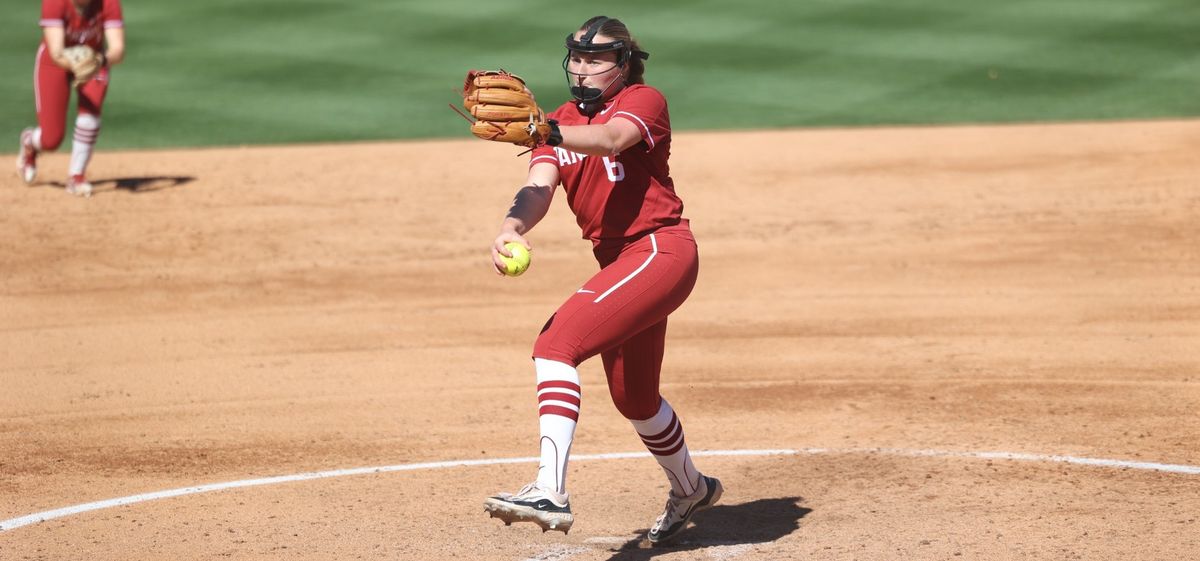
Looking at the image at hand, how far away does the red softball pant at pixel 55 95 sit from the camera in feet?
43.4

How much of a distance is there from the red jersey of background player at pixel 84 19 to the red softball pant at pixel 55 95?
28 centimetres

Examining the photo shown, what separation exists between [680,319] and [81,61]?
20.0 ft

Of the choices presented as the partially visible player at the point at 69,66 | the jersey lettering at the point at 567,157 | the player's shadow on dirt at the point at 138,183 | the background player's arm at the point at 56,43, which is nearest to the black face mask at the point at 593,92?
the jersey lettering at the point at 567,157

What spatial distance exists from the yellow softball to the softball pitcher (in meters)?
0.02

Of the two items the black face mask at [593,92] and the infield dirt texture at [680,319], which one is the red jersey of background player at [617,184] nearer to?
the black face mask at [593,92]

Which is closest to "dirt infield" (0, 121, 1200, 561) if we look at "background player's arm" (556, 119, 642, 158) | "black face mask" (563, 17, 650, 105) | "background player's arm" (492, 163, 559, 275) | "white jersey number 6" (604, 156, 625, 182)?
"background player's arm" (492, 163, 559, 275)

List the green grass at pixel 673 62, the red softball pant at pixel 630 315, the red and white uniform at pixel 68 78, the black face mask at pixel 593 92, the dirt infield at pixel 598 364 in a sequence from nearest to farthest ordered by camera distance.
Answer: the red softball pant at pixel 630 315
the black face mask at pixel 593 92
the dirt infield at pixel 598 364
the red and white uniform at pixel 68 78
the green grass at pixel 673 62

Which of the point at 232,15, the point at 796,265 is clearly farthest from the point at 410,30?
the point at 796,265

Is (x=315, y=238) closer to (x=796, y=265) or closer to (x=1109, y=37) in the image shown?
(x=796, y=265)

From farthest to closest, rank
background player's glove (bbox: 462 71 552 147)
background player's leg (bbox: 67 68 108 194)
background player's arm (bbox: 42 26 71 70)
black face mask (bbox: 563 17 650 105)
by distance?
1. background player's leg (bbox: 67 68 108 194)
2. background player's arm (bbox: 42 26 71 70)
3. black face mask (bbox: 563 17 650 105)
4. background player's glove (bbox: 462 71 552 147)

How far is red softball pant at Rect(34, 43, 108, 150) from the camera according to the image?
521 inches

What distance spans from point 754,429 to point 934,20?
13.8 meters

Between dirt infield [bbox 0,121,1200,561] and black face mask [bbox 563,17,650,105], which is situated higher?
black face mask [bbox 563,17,650,105]

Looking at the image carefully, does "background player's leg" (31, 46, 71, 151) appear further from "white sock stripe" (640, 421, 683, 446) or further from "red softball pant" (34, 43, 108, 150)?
"white sock stripe" (640, 421, 683, 446)
